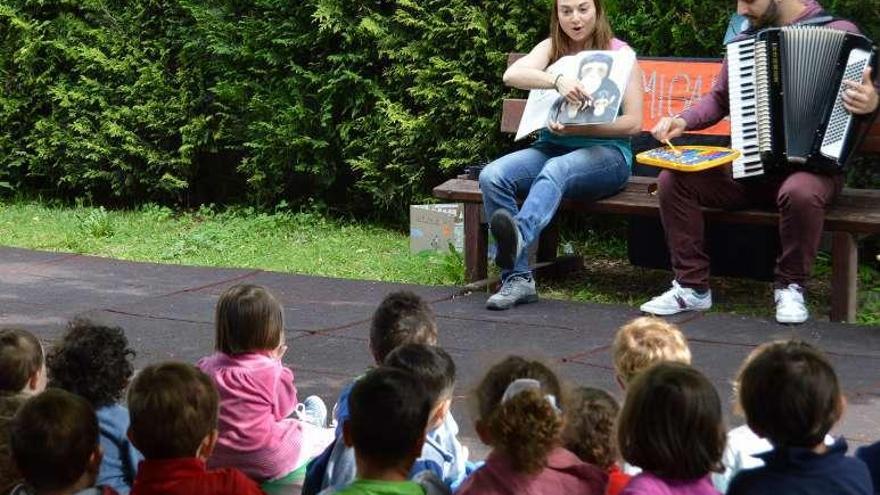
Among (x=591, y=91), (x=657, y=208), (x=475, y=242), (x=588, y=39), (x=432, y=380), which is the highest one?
(x=588, y=39)

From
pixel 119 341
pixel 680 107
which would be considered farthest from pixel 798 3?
pixel 119 341

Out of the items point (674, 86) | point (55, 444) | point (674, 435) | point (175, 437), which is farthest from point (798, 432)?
point (674, 86)

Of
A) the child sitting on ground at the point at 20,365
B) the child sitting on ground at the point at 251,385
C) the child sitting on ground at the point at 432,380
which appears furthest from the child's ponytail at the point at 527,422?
the child sitting on ground at the point at 20,365

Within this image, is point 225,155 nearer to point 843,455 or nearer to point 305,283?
point 305,283

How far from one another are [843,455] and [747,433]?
0.65m

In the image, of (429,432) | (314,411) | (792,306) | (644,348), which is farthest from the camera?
(792,306)

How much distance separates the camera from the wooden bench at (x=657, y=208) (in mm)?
6152

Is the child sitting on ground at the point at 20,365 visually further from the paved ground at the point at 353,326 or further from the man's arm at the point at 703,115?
the man's arm at the point at 703,115

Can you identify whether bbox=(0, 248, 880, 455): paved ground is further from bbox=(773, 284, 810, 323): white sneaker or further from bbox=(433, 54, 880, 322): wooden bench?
bbox=(433, 54, 880, 322): wooden bench

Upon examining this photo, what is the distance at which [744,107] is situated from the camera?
631 cm

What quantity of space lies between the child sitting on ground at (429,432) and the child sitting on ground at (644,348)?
0.52m

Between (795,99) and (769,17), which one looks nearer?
(795,99)

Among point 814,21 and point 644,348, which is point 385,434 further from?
point 814,21

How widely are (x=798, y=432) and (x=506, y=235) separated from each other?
11.7 ft
